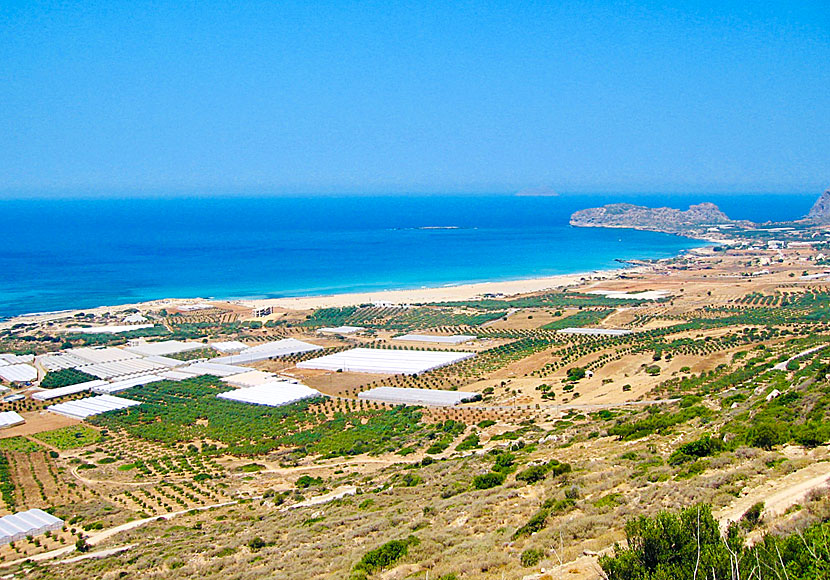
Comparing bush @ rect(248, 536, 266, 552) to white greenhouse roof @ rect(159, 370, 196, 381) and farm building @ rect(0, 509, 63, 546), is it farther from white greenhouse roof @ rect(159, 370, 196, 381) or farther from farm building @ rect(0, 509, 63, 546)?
white greenhouse roof @ rect(159, 370, 196, 381)

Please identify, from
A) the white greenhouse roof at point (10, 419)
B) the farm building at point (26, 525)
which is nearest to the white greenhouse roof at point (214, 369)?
the white greenhouse roof at point (10, 419)

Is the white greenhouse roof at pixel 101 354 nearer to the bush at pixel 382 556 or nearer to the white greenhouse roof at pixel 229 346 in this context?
the white greenhouse roof at pixel 229 346

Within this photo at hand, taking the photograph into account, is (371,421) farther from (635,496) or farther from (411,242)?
(411,242)

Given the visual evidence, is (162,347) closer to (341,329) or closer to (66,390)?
(66,390)

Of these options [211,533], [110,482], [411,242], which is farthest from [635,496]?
[411,242]

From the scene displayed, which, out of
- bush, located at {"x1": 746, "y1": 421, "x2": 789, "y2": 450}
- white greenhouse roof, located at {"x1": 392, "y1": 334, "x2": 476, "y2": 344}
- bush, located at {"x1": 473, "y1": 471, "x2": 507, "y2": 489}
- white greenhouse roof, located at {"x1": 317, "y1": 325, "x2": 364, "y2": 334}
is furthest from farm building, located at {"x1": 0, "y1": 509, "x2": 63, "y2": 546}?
white greenhouse roof, located at {"x1": 317, "y1": 325, "x2": 364, "y2": 334}

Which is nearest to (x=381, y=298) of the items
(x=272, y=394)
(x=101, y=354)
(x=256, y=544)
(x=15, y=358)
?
(x=101, y=354)
